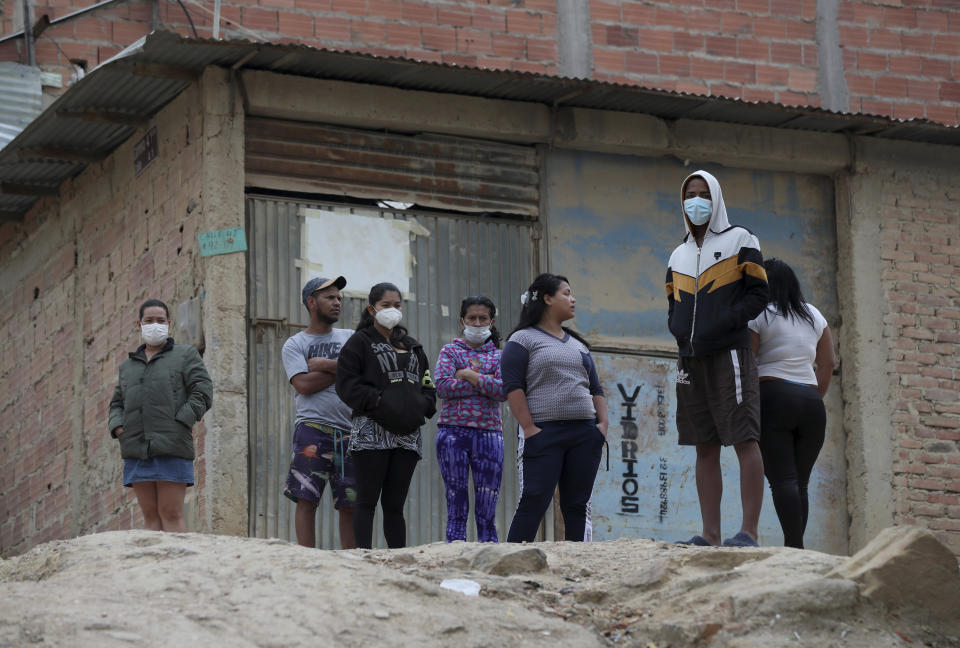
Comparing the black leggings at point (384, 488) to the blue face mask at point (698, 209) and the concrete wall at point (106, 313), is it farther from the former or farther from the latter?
the concrete wall at point (106, 313)

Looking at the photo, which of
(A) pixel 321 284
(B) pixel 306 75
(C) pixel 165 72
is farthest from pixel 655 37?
(A) pixel 321 284

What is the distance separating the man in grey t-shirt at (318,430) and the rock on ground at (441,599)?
2.08m

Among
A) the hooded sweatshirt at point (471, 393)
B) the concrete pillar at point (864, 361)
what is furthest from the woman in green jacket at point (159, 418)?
the concrete pillar at point (864, 361)

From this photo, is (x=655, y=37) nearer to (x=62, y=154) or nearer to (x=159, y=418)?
(x=62, y=154)

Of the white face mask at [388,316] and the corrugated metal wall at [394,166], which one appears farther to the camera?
the corrugated metal wall at [394,166]

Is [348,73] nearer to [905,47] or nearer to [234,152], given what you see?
[234,152]

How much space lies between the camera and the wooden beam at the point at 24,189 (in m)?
12.5

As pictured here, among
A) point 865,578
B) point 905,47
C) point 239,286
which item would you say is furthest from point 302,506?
point 905,47

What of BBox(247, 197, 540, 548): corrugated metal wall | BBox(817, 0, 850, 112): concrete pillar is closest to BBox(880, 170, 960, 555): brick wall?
BBox(817, 0, 850, 112): concrete pillar

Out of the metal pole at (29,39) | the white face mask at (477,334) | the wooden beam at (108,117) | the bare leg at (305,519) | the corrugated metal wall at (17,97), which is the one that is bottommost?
the bare leg at (305,519)

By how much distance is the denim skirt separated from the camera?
332 inches

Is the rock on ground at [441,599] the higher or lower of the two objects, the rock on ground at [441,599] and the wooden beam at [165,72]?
the lower

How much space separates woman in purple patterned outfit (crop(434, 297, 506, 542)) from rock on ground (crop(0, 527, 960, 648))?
2080 millimetres

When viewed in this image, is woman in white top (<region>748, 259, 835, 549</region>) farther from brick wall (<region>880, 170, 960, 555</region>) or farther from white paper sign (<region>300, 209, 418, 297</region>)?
brick wall (<region>880, 170, 960, 555</region>)
